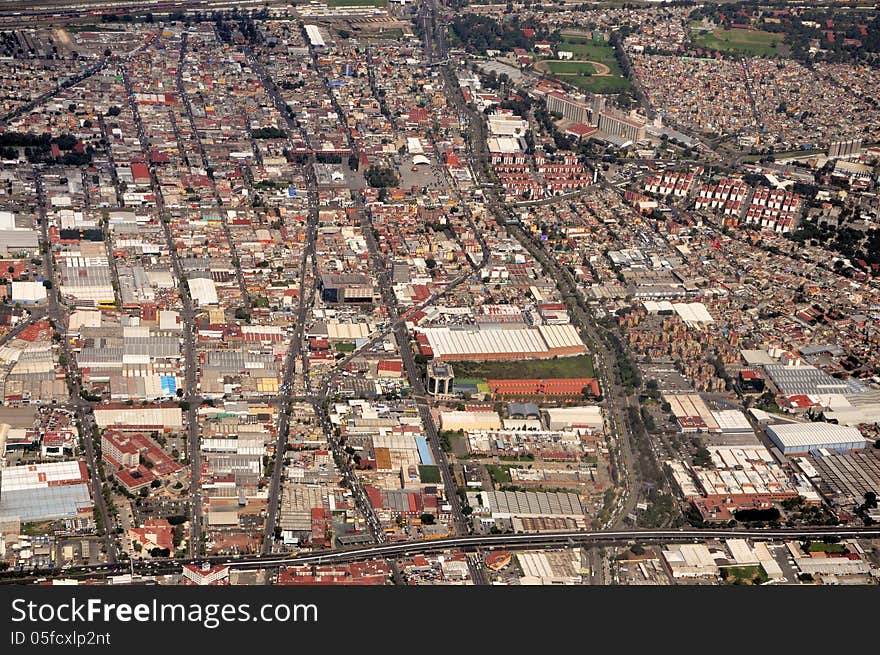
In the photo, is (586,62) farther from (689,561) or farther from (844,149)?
(689,561)

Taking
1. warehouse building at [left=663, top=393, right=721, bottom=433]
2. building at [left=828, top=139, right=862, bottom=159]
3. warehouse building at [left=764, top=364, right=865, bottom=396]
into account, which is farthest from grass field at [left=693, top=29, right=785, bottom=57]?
warehouse building at [left=663, top=393, right=721, bottom=433]

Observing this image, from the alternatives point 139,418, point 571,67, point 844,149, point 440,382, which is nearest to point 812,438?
point 440,382

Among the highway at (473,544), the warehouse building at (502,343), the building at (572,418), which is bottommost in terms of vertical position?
the highway at (473,544)

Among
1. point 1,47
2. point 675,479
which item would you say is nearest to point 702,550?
point 675,479

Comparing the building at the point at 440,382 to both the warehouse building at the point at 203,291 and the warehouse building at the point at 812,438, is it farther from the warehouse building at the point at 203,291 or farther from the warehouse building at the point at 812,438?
the warehouse building at the point at 812,438

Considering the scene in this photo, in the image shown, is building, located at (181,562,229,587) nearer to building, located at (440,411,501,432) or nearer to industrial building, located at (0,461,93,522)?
industrial building, located at (0,461,93,522)

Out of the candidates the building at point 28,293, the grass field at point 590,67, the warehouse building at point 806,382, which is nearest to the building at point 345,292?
the building at point 28,293

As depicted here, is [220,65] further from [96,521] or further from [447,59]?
[96,521]
